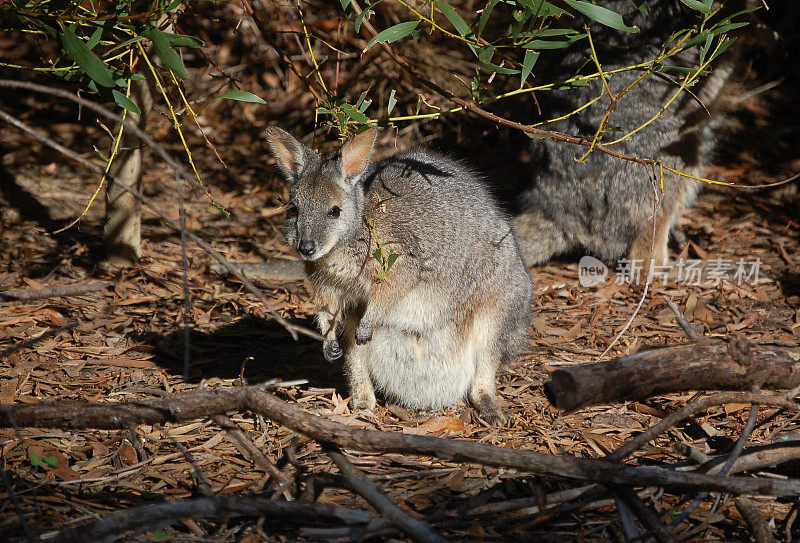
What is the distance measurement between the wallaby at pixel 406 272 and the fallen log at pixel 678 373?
41.3 inches

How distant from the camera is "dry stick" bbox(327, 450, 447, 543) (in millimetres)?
2096

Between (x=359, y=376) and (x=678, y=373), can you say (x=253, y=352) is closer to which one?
(x=359, y=376)

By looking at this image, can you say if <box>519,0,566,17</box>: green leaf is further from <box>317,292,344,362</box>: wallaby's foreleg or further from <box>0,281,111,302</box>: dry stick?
<box>0,281,111,302</box>: dry stick

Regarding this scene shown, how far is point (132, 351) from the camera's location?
4.08 meters

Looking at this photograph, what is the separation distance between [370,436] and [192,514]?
58cm

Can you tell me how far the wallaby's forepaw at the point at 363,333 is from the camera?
141 inches

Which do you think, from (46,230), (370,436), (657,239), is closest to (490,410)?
(370,436)

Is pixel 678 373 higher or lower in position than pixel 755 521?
higher

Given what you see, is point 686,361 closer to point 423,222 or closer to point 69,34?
point 423,222

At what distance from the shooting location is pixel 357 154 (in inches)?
138

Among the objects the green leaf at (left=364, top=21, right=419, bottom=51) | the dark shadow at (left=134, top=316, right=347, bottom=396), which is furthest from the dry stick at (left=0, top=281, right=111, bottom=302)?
the dark shadow at (left=134, top=316, right=347, bottom=396)

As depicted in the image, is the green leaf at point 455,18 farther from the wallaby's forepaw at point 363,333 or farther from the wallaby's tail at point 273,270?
the wallaby's tail at point 273,270

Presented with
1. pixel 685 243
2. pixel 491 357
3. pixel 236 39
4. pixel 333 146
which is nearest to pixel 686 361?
pixel 491 357

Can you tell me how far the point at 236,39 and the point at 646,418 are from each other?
5.04m
